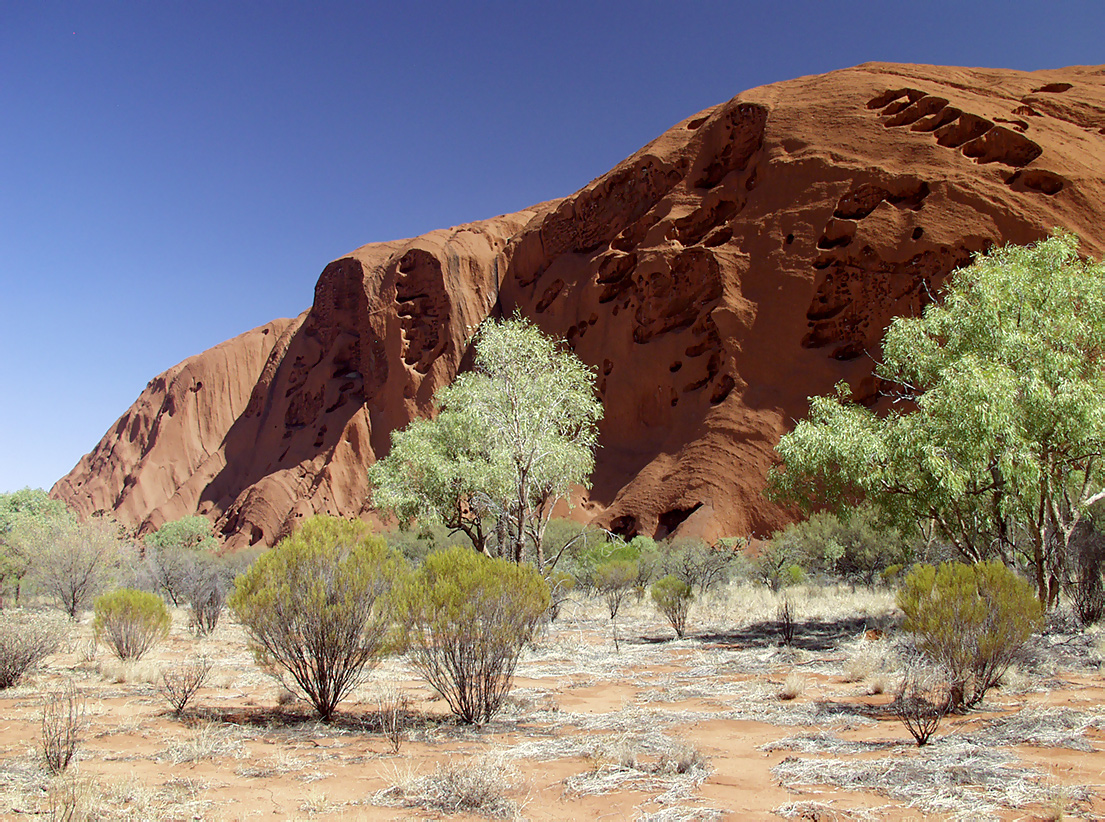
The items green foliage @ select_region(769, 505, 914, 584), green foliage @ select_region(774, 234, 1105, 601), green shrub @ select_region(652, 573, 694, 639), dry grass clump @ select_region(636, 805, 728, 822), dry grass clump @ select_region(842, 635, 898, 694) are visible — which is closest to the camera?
dry grass clump @ select_region(636, 805, 728, 822)

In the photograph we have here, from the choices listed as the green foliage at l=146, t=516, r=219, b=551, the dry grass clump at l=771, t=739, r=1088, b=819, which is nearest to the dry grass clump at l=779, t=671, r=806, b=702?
the dry grass clump at l=771, t=739, r=1088, b=819

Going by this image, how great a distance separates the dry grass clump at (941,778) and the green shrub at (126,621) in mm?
9565

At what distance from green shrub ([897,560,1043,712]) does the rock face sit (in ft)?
60.5

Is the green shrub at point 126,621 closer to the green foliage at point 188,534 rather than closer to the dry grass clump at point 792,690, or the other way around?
the dry grass clump at point 792,690

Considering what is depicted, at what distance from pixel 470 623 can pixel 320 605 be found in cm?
140

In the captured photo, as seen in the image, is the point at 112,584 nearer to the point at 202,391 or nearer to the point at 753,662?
the point at 753,662

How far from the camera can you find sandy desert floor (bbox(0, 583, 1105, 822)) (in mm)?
3834

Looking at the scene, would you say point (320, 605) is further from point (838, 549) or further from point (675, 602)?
point (838, 549)

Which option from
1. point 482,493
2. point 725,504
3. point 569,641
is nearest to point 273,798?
point 569,641

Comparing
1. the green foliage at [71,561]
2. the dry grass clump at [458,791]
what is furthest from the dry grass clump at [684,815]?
the green foliage at [71,561]

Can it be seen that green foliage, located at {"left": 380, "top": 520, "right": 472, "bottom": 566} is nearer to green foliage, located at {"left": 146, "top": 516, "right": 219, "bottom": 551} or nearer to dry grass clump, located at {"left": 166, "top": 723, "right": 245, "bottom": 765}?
dry grass clump, located at {"left": 166, "top": 723, "right": 245, "bottom": 765}

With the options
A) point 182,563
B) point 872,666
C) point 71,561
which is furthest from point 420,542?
point 872,666

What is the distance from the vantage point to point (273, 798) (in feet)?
13.4

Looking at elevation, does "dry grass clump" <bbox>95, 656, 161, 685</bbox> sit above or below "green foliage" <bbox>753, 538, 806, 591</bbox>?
above
